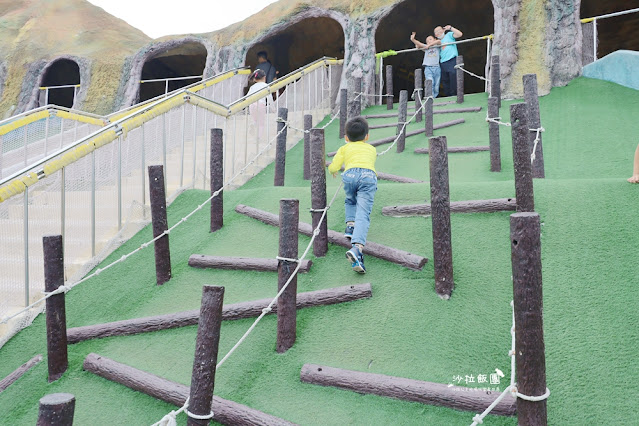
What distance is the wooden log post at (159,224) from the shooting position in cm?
463

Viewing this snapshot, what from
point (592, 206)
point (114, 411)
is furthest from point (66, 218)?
point (592, 206)

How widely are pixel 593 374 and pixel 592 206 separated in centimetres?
176

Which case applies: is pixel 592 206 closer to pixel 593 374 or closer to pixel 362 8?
pixel 593 374

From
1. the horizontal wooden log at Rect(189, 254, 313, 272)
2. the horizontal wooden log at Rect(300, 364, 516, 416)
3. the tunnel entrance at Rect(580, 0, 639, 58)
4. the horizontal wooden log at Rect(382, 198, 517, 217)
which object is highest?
the tunnel entrance at Rect(580, 0, 639, 58)

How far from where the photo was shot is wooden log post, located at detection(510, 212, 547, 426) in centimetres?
234

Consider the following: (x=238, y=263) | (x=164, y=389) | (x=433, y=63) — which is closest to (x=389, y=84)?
(x=433, y=63)

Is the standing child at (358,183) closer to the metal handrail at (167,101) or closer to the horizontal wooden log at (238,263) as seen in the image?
the horizontal wooden log at (238,263)

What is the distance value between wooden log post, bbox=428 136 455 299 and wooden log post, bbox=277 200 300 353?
3.06 ft

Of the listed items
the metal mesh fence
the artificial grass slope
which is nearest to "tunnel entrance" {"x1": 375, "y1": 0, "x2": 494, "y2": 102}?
the metal mesh fence

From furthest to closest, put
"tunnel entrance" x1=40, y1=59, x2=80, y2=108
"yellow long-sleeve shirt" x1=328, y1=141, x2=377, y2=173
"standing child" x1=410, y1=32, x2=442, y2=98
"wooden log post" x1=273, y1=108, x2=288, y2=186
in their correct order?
"tunnel entrance" x1=40, y1=59, x2=80, y2=108 → "standing child" x1=410, y1=32, x2=442, y2=98 → "wooden log post" x1=273, y1=108, x2=288, y2=186 → "yellow long-sleeve shirt" x1=328, y1=141, x2=377, y2=173

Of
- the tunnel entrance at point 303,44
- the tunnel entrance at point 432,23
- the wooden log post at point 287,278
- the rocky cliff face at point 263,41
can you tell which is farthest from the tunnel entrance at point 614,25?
the wooden log post at point 287,278

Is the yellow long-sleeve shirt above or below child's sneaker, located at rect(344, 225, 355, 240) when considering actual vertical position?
above

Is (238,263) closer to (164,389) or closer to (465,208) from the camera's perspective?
(164,389)

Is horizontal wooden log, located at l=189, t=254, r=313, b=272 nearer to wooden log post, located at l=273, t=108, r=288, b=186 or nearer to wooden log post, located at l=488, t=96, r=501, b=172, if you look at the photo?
wooden log post, located at l=273, t=108, r=288, b=186
